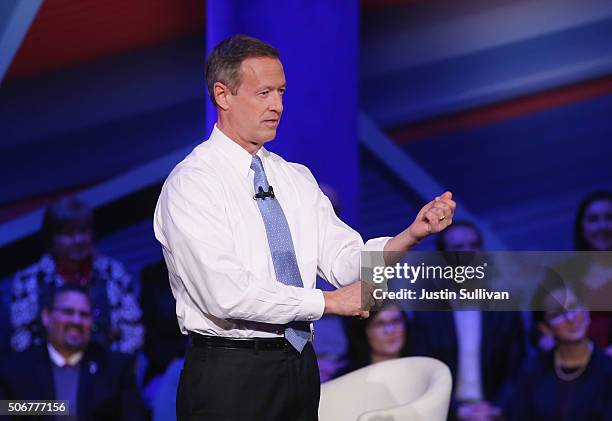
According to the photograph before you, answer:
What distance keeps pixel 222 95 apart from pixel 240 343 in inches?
24.1

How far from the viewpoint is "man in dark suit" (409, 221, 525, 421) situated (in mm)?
4137

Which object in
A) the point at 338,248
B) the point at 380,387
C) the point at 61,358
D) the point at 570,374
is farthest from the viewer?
the point at 61,358

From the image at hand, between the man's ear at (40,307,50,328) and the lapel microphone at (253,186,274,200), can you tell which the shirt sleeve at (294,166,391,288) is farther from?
the man's ear at (40,307,50,328)

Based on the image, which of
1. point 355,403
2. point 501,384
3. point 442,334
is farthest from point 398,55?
point 355,403

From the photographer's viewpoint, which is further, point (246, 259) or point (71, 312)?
point (71, 312)

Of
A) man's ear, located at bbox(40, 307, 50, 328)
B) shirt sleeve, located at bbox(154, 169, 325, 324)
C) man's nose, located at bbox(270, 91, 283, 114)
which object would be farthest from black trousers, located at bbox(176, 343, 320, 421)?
man's ear, located at bbox(40, 307, 50, 328)

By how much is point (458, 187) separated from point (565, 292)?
70 cm

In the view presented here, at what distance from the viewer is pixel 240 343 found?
220cm

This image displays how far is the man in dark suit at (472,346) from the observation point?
4.14 metres

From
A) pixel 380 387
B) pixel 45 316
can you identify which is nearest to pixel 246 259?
pixel 380 387

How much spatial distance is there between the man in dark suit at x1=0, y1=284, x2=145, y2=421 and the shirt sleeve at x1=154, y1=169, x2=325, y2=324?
2156mm

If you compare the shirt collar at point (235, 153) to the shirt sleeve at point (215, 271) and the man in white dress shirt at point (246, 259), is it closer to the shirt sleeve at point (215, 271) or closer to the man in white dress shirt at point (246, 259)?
the man in white dress shirt at point (246, 259)

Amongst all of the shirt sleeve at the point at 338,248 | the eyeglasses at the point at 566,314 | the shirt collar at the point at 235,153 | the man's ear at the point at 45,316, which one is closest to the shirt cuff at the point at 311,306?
the shirt sleeve at the point at 338,248

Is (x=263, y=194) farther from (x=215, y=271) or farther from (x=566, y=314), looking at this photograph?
(x=566, y=314)
